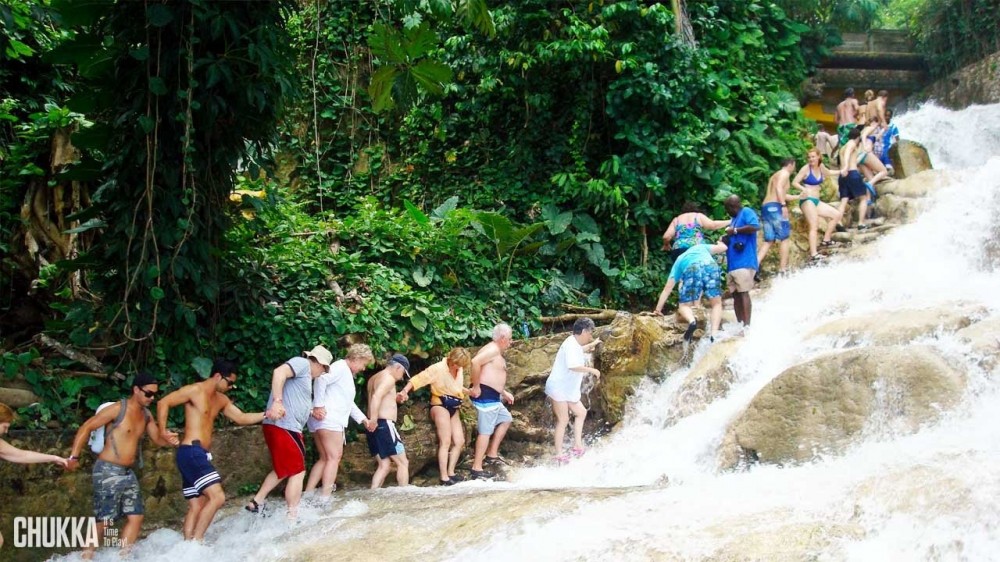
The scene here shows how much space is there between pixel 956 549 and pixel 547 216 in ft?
28.5

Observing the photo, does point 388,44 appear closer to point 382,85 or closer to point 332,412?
point 382,85

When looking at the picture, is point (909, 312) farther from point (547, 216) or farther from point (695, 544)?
point (547, 216)

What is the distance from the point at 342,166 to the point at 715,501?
10.5 metres

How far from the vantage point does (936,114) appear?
781 inches

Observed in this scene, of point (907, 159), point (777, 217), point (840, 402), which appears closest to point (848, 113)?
point (907, 159)

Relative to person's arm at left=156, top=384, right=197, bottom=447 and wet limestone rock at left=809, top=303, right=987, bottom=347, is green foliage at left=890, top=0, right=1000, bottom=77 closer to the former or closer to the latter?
wet limestone rock at left=809, top=303, right=987, bottom=347

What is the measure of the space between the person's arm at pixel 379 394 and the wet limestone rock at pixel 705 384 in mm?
3105

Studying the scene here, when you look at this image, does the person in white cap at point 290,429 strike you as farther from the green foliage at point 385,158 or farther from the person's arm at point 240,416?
the green foliage at point 385,158

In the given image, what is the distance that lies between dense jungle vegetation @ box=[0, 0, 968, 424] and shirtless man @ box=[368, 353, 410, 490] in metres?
0.82

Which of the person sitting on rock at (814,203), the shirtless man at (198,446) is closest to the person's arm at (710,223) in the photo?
the person sitting on rock at (814,203)

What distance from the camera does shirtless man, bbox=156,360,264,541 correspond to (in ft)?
26.8

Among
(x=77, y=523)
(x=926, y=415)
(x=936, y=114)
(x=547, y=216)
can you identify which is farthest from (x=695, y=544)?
(x=936, y=114)

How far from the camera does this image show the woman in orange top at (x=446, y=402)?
33.7 feet

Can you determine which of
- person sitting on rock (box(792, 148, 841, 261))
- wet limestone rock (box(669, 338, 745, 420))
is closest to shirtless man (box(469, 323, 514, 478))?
wet limestone rock (box(669, 338, 745, 420))
